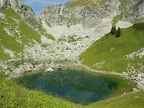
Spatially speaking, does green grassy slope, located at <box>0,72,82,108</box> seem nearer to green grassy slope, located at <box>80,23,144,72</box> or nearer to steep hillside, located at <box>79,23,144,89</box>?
steep hillside, located at <box>79,23,144,89</box>

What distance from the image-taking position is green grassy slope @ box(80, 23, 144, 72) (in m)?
93.2

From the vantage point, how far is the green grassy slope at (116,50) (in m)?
93.2

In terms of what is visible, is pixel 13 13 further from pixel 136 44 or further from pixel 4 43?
pixel 136 44

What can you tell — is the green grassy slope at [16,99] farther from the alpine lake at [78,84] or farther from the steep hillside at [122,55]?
the steep hillside at [122,55]

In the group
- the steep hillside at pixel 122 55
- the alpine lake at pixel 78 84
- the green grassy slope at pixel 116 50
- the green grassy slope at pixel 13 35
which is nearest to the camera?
the alpine lake at pixel 78 84

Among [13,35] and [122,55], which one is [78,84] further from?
[13,35]

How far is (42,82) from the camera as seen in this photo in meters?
80.9

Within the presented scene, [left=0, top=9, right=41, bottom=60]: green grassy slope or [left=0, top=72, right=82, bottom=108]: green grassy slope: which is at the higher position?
[left=0, top=9, right=41, bottom=60]: green grassy slope

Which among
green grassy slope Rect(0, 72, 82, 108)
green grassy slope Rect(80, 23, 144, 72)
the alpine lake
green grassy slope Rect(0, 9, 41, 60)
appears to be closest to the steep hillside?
green grassy slope Rect(80, 23, 144, 72)

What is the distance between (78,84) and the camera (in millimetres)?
79375

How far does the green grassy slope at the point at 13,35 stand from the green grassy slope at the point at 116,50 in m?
50.6

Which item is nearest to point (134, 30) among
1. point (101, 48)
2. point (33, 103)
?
point (101, 48)

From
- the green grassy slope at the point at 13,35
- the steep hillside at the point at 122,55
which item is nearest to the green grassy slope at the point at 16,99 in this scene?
the steep hillside at the point at 122,55

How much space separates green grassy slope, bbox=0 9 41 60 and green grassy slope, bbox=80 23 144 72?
50.6 m
